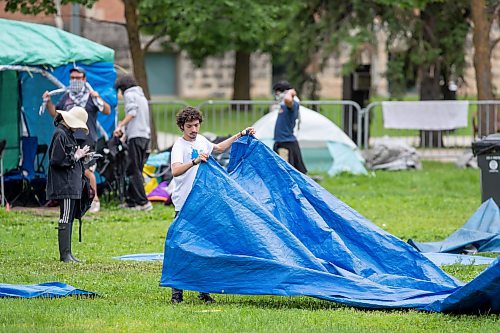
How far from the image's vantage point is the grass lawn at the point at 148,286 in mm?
8000

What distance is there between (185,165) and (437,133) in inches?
593

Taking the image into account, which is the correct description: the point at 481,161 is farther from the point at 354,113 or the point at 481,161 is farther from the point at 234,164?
the point at 354,113

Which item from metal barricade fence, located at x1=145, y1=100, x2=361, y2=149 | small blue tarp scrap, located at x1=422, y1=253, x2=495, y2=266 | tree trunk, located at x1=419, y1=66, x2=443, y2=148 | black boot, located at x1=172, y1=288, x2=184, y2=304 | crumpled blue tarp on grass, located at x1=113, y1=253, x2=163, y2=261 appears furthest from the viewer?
tree trunk, located at x1=419, y1=66, x2=443, y2=148

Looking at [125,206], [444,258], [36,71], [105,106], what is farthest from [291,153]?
[444,258]

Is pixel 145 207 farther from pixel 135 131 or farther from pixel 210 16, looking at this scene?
pixel 210 16

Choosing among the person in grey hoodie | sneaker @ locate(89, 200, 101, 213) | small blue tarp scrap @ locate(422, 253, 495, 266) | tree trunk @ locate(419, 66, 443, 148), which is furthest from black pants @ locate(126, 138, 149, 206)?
tree trunk @ locate(419, 66, 443, 148)

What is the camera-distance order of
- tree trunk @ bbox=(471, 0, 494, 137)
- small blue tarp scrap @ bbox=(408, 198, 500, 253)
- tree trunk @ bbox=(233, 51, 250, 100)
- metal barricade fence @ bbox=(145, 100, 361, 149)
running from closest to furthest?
small blue tarp scrap @ bbox=(408, 198, 500, 253) < metal barricade fence @ bbox=(145, 100, 361, 149) < tree trunk @ bbox=(471, 0, 494, 137) < tree trunk @ bbox=(233, 51, 250, 100)

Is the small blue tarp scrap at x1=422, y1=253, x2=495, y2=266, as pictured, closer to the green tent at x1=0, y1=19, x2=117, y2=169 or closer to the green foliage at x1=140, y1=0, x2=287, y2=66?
the green tent at x1=0, y1=19, x2=117, y2=169

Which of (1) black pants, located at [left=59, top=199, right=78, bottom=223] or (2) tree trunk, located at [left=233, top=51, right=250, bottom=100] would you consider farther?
(2) tree trunk, located at [left=233, top=51, right=250, bottom=100]

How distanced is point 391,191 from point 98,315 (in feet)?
38.9

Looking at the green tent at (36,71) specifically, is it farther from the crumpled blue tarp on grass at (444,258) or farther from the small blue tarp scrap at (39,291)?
the small blue tarp scrap at (39,291)

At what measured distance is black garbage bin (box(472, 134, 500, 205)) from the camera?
15039mm

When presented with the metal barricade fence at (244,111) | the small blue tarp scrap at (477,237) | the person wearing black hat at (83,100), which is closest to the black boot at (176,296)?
the small blue tarp scrap at (477,237)

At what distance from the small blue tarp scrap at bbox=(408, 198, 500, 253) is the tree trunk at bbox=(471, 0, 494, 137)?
8668 millimetres
